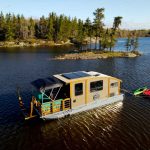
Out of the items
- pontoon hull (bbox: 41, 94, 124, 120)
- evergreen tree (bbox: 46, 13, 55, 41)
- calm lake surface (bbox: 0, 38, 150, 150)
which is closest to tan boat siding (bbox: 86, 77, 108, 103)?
pontoon hull (bbox: 41, 94, 124, 120)

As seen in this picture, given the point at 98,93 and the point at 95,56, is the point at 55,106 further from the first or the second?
the point at 95,56

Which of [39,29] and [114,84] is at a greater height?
[39,29]

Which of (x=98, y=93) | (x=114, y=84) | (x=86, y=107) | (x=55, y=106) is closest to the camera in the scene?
(x=55, y=106)

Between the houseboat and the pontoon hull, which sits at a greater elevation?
the houseboat

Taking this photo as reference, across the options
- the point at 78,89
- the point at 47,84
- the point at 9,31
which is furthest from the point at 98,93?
the point at 9,31

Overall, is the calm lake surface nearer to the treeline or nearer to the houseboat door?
the houseboat door

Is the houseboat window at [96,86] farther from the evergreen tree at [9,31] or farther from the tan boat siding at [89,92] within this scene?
the evergreen tree at [9,31]

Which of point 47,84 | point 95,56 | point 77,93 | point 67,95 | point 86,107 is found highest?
point 47,84

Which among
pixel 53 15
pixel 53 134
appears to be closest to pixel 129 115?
pixel 53 134

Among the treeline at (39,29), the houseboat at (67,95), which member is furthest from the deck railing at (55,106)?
the treeline at (39,29)
